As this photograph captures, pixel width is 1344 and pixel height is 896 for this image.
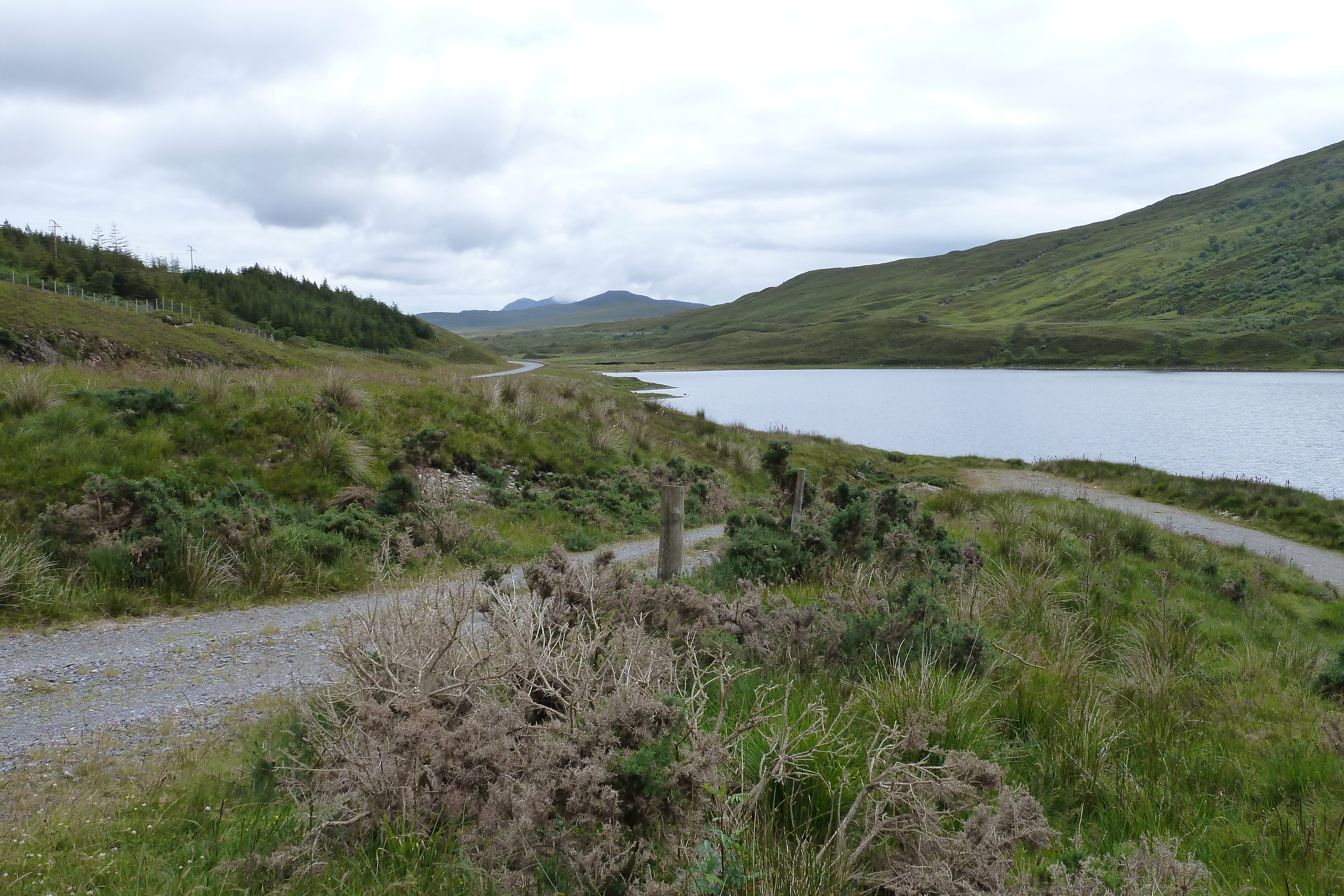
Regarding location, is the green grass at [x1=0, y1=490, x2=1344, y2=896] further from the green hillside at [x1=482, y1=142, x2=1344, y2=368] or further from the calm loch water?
the green hillside at [x1=482, y1=142, x2=1344, y2=368]

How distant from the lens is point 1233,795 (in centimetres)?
460

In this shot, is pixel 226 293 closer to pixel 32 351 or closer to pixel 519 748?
pixel 32 351

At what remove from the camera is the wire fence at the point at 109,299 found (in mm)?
41844

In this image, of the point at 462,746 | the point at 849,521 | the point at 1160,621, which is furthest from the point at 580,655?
the point at 1160,621

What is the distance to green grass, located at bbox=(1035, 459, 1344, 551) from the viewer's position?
19969mm

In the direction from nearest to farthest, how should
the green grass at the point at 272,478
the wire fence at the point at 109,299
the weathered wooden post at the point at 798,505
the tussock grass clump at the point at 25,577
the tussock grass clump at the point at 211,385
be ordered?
the tussock grass clump at the point at 25,577 < the green grass at the point at 272,478 < the weathered wooden post at the point at 798,505 < the tussock grass clump at the point at 211,385 < the wire fence at the point at 109,299

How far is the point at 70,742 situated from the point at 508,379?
1641cm

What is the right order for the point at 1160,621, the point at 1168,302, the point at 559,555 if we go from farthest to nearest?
the point at 1168,302, the point at 1160,621, the point at 559,555

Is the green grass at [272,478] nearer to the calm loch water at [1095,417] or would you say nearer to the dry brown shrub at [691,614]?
the dry brown shrub at [691,614]

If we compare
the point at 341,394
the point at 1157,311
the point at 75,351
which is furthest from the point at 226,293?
the point at 1157,311

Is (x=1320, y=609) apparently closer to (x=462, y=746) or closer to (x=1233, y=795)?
Result: (x=1233, y=795)

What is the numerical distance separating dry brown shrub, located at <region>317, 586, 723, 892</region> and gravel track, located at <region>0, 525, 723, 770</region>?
1.43 m

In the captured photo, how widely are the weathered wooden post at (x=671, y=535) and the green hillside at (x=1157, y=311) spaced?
12173cm

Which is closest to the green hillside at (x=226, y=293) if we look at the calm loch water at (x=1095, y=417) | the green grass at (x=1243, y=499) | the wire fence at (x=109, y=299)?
the wire fence at (x=109, y=299)
